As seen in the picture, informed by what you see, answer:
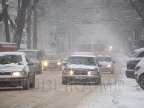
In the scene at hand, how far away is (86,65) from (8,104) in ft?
43.6

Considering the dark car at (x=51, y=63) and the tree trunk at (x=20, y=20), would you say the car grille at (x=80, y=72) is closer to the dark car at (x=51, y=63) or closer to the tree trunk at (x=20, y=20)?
the tree trunk at (x=20, y=20)

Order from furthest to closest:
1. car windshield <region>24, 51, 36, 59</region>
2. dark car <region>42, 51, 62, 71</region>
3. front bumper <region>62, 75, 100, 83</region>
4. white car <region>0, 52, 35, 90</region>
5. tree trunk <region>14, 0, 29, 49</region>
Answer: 1. dark car <region>42, 51, 62, 71</region>
2. tree trunk <region>14, 0, 29, 49</region>
3. car windshield <region>24, 51, 36, 59</region>
4. front bumper <region>62, 75, 100, 83</region>
5. white car <region>0, 52, 35, 90</region>

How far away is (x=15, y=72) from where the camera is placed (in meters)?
24.7

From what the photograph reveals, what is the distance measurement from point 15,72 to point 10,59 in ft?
5.16

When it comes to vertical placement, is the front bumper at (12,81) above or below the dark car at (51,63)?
below

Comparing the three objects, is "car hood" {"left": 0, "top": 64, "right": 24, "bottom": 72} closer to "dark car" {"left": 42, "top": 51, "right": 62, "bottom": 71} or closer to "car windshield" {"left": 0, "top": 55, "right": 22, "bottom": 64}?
"car windshield" {"left": 0, "top": 55, "right": 22, "bottom": 64}

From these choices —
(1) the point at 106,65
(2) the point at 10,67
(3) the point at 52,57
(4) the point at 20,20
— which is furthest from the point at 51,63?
(2) the point at 10,67

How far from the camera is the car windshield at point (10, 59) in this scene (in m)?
25.8

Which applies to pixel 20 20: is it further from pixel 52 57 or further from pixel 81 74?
pixel 81 74

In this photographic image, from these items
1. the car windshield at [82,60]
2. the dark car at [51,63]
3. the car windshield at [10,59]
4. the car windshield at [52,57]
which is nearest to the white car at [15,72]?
the car windshield at [10,59]

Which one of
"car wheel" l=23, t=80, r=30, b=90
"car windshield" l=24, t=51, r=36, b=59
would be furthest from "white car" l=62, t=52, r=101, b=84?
"car windshield" l=24, t=51, r=36, b=59

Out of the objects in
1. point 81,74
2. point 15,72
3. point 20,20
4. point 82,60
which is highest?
point 20,20

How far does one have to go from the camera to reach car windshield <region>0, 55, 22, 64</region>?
84.7 ft

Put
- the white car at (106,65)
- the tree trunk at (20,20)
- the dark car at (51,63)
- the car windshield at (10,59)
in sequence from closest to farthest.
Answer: the car windshield at (10,59)
the tree trunk at (20,20)
the white car at (106,65)
the dark car at (51,63)
